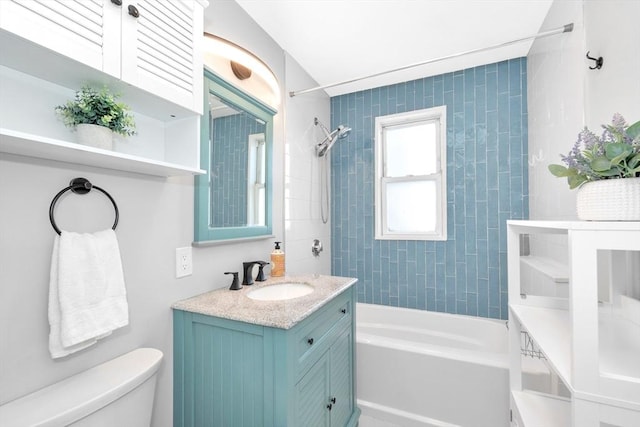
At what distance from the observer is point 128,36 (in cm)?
87

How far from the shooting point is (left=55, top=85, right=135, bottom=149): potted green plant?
2.72ft

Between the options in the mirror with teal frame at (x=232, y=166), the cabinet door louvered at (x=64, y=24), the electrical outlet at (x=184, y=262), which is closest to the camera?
the cabinet door louvered at (x=64, y=24)

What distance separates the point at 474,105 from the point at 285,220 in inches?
74.7

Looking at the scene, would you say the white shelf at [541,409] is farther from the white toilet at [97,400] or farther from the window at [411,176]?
the window at [411,176]

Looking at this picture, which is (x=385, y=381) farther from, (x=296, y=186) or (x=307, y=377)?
(x=296, y=186)

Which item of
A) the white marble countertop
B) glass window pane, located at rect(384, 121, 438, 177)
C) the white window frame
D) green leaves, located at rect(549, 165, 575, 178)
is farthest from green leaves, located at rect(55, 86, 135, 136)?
glass window pane, located at rect(384, 121, 438, 177)

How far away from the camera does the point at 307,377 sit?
1.15 metres

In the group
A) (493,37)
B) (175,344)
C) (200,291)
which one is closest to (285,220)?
(200,291)

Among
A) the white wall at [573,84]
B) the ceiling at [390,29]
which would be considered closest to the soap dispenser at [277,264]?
the ceiling at [390,29]

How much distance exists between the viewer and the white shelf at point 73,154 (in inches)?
26.1

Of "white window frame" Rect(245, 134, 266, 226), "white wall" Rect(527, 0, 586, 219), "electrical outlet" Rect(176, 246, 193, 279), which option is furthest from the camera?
"white window frame" Rect(245, 134, 266, 226)

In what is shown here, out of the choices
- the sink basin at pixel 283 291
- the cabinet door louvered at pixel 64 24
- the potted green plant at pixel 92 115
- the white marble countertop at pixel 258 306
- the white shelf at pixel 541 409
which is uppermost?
the cabinet door louvered at pixel 64 24

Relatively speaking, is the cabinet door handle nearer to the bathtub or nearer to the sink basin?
the sink basin

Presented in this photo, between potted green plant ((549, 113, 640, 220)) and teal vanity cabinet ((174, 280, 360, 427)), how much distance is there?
97 centimetres
